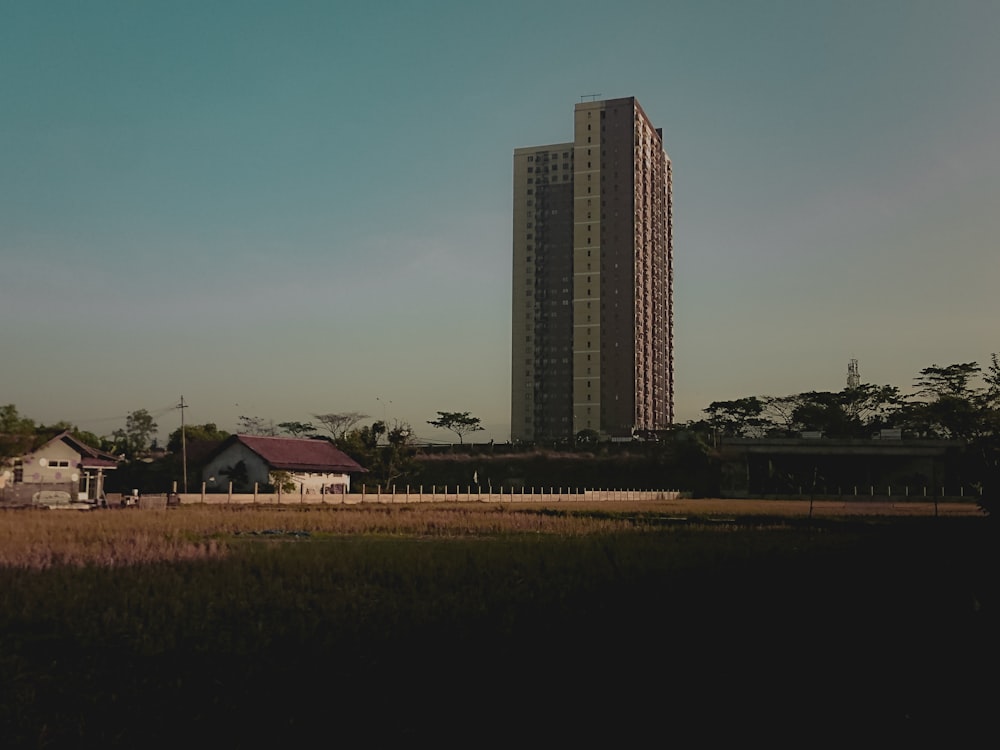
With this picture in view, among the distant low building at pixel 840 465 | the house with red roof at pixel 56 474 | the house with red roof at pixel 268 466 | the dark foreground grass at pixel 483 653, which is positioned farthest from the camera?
the distant low building at pixel 840 465

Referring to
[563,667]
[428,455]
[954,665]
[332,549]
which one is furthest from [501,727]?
[428,455]

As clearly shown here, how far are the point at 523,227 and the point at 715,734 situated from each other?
15183 centimetres

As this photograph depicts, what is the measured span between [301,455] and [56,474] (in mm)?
20217

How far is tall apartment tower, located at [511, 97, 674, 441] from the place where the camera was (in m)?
138

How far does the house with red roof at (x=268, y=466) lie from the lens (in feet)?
204

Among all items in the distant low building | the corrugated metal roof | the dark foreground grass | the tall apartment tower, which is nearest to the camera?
the dark foreground grass

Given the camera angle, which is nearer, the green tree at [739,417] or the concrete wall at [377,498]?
the concrete wall at [377,498]

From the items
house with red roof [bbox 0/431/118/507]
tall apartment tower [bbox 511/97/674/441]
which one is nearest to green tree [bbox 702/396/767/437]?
tall apartment tower [bbox 511/97/674/441]

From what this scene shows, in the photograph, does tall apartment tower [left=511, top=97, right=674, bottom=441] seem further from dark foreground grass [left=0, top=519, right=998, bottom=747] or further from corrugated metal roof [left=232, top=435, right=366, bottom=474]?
dark foreground grass [left=0, top=519, right=998, bottom=747]

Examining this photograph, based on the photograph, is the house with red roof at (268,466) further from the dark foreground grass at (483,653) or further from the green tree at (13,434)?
the dark foreground grass at (483,653)

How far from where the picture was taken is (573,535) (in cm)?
2670

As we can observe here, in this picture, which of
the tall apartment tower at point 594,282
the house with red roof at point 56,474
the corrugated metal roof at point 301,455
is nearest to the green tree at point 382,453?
the corrugated metal roof at point 301,455

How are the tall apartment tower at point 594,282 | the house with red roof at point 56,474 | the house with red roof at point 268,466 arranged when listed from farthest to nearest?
the tall apartment tower at point 594,282
the house with red roof at point 268,466
the house with red roof at point 56,474

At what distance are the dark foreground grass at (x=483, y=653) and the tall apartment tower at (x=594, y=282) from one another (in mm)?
112297
